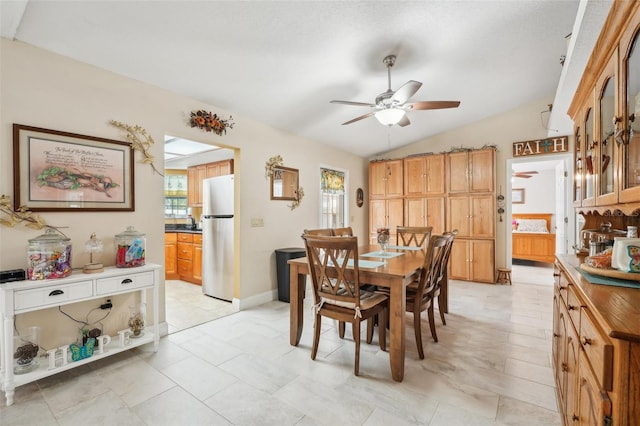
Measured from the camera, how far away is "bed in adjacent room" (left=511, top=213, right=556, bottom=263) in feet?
20.6

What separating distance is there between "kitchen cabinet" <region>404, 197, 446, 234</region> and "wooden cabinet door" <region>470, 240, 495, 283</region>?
60 centimetres

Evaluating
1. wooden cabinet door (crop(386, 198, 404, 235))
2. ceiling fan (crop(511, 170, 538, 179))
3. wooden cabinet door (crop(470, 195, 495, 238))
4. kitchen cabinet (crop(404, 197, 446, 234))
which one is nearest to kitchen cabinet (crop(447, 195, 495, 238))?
wooden cabinet door (crop(470, 195, 495, 238))

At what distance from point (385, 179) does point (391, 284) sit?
3.99 meters

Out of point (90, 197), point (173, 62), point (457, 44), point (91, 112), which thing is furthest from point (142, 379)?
point (457, 44)

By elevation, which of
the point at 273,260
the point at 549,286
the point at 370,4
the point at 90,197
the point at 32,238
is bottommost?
the point at 549,286

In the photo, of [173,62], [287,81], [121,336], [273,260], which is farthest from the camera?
[273,260]

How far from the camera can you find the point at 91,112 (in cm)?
238

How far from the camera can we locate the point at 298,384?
2.02 m

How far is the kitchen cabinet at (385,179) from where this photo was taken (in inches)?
223

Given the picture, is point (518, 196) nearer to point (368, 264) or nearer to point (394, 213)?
point (394, 213)

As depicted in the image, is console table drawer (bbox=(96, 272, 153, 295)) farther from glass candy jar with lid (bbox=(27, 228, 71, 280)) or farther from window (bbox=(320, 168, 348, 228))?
window (bbox=(320, 168, 348, 228))

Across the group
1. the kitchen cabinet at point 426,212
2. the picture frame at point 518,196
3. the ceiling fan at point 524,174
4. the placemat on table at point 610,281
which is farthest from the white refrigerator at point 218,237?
the picture frame at point 518,196

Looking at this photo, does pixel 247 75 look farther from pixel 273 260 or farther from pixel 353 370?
pixel 353 370

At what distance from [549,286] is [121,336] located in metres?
5.77
